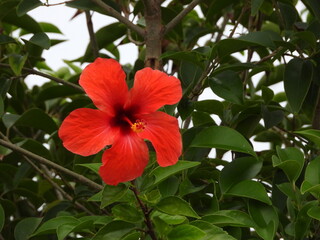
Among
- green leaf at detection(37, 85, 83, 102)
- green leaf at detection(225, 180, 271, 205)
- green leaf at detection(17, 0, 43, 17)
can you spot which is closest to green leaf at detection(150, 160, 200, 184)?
green leaf at detection(225, 180, 271, 205)

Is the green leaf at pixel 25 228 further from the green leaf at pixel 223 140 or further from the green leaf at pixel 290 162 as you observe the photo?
the green leaf at pixel 290 162

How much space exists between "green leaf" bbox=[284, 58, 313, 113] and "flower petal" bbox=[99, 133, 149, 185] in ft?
1.22

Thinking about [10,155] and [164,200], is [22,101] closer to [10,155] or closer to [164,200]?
[10,155]

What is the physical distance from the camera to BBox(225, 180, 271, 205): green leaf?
0.97 metres

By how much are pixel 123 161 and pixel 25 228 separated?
1.39 feet

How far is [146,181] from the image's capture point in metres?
0.88

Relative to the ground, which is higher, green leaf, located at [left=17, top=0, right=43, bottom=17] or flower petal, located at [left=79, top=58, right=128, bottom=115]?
green leaf, located at [left=17, top=0, right=43, bottom=17]

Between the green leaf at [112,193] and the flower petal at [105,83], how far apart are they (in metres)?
0.10

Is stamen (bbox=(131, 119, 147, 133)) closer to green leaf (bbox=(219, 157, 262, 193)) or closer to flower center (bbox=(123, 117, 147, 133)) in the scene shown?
flower center (bbox=(123, 117, 147, 133))

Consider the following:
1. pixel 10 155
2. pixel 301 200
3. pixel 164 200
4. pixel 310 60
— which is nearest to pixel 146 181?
pixel 164 200

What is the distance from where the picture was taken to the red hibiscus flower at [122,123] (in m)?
0.80

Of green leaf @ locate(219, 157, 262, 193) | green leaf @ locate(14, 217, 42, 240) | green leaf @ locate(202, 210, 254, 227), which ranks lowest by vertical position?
green leaf @ locate(14, 217, 42, 240)

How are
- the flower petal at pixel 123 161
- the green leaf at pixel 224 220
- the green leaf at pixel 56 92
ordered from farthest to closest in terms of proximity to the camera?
the green leaf at pixel 56 92 → the green leaf at pixel 224 220 → the flower petal at pixel 123 161

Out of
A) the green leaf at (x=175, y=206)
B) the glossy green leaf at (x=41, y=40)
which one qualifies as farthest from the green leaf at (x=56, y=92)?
the green leaf at (x=175, y=206)
